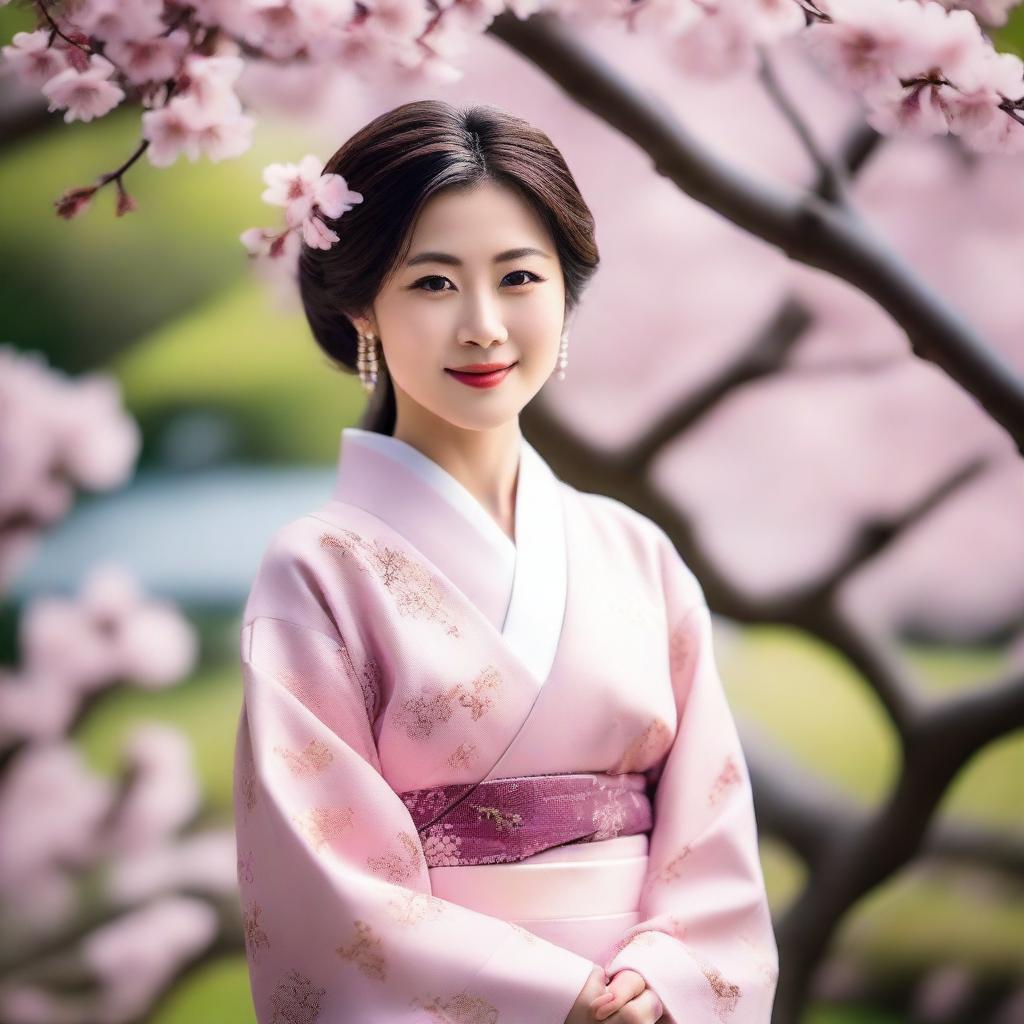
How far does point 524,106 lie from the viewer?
286 centimetres

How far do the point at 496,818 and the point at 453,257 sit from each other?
754 mm

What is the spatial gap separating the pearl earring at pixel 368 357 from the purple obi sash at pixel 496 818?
606 millimetres

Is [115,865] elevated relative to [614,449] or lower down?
lower down

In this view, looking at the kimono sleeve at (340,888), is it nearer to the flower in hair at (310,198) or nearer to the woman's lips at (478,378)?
the woman's lips at (478,378)

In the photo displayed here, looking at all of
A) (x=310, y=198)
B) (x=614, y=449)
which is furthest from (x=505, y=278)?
(x=614, y=449)

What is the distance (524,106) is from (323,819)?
5.99 feet

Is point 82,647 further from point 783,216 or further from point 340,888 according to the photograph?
point 783,216

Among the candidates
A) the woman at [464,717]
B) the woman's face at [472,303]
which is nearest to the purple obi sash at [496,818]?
the woman at [464,717]

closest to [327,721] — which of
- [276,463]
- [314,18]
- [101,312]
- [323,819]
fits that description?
[323,819]

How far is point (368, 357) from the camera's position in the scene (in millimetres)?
1865

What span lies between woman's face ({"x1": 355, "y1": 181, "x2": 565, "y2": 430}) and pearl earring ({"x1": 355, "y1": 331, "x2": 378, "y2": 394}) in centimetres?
8

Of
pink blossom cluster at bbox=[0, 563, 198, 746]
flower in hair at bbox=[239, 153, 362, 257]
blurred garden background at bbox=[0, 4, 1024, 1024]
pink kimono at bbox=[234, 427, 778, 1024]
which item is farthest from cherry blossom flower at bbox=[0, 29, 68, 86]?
pink blossom cluster at bbox=[0, 563, 198, 746]

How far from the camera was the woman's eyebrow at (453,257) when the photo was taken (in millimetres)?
1701

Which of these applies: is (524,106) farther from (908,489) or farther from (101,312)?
(908,489)
